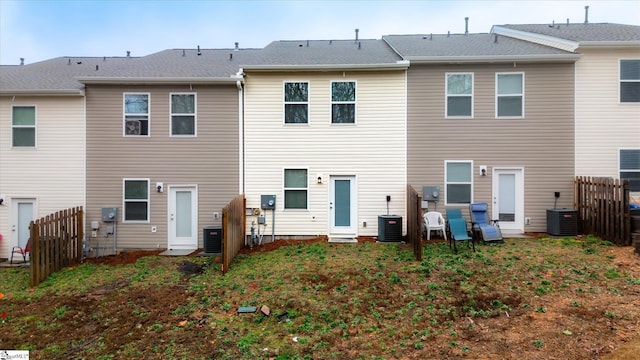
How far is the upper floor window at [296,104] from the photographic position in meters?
9.98

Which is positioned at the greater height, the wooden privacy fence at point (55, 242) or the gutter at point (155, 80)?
the gutter at point (155, 80)

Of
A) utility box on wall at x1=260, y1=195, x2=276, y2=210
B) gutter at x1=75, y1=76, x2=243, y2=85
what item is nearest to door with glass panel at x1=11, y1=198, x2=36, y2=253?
gutter at x1=75, y1=76, x2=243, y2=85

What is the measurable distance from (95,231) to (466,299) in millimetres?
10689

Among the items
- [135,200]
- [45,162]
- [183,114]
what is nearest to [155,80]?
[183,114]

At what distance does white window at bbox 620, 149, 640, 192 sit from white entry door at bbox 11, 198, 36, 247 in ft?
61.2

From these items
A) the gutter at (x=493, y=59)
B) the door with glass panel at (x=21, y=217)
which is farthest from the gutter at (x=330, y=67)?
the door with glass panel at (x=21, y=217)

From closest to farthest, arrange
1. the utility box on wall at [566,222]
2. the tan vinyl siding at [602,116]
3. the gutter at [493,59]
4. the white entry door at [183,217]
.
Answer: the utility box on wall at [566,222] < the gutter at [493,59] < the tan vinyl siding at [602,116] < the white entry door at [183,217]

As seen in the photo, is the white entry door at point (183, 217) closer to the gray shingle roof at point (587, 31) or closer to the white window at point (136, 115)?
the white window at point (136, 115)

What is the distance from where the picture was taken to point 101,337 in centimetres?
497

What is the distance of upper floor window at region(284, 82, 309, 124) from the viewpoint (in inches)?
393

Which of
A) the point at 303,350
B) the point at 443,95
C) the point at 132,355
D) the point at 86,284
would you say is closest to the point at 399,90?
the point at 443,95

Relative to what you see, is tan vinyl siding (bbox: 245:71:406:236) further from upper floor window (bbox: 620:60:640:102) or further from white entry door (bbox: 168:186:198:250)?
upper floor window (bbox: 620:60:640:102)

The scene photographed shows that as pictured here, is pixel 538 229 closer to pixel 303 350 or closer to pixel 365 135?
pixel 365 135

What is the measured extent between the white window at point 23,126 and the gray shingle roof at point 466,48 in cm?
1215
